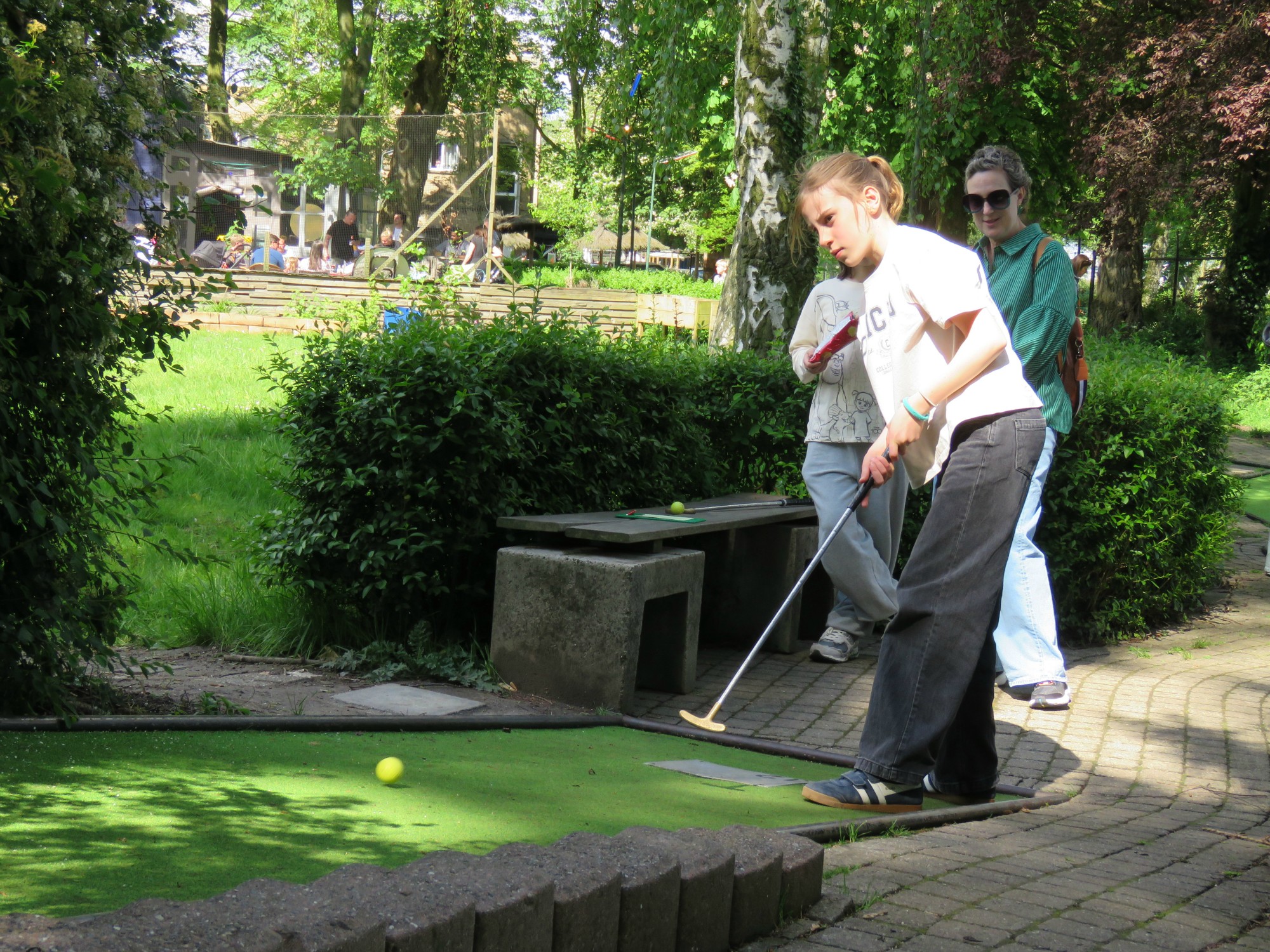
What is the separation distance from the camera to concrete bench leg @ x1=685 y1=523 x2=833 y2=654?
7176 millimetres

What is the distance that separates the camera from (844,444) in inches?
255

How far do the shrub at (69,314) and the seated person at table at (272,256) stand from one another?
1917 cm

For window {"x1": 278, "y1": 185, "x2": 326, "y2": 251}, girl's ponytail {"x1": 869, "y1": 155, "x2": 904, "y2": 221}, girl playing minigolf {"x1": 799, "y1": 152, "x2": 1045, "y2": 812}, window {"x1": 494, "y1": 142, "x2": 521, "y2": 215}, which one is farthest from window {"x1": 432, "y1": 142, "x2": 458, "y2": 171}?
girl playing minigolf {"x1": 799, "y1": 152, "x2": 1045, "y2": 812}

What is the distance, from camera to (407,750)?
441 centimetres

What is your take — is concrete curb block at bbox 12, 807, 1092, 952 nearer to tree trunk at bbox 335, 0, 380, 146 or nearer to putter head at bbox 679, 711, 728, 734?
putter head at bbox 679, 711, 728, 734

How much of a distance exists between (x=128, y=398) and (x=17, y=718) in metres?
1.09

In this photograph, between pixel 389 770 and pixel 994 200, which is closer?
pixel 389 770

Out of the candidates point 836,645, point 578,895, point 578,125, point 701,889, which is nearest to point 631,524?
point 836,645

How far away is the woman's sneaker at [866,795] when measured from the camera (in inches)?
157

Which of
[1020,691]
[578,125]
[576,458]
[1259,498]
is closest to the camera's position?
[1020,691]

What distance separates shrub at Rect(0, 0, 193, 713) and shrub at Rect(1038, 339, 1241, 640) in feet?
16.8

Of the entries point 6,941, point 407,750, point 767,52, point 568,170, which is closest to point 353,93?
point 568,170

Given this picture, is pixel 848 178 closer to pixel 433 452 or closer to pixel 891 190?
pixel 891 190

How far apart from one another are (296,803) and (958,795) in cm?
224
